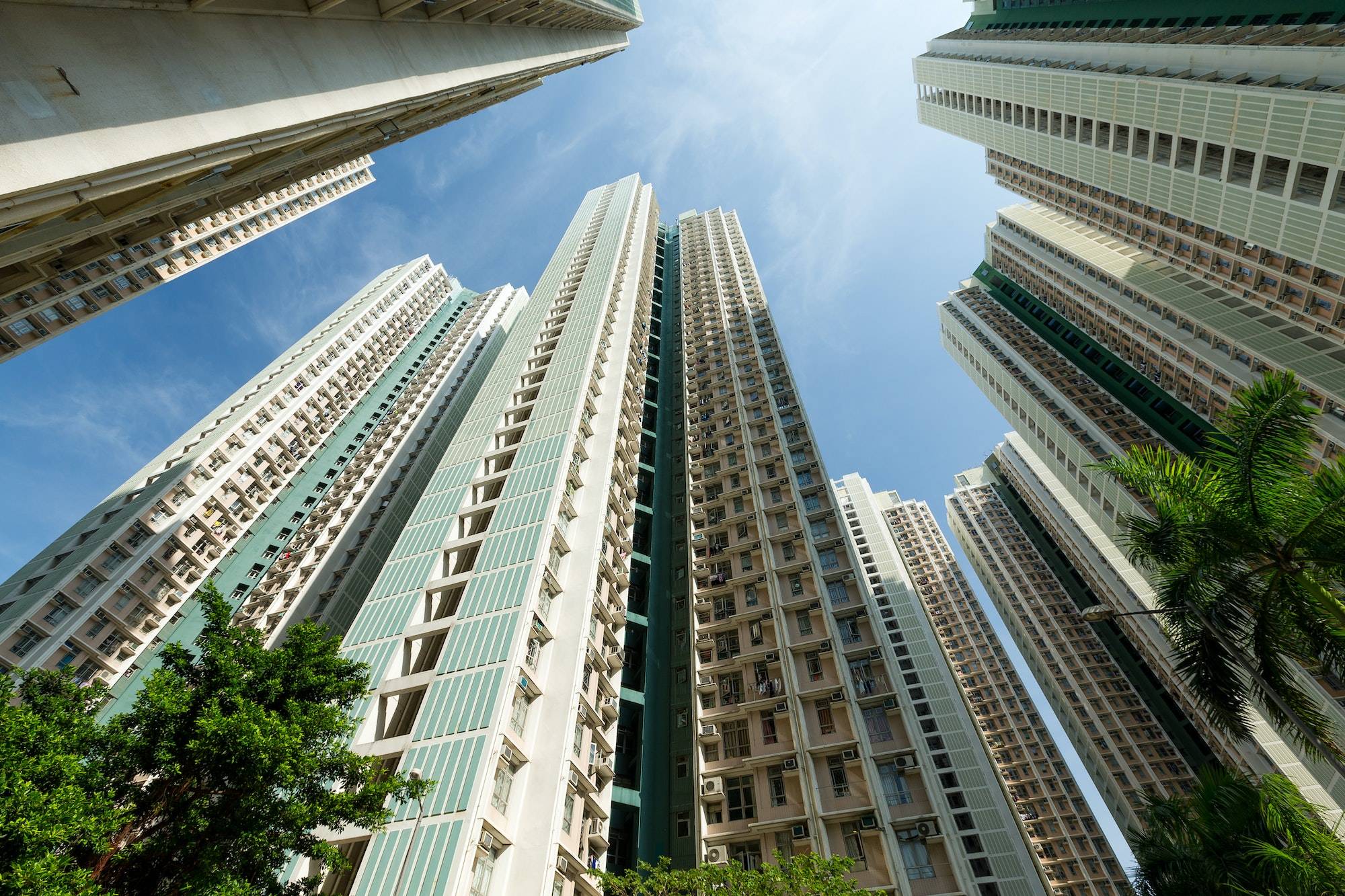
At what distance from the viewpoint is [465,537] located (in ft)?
101

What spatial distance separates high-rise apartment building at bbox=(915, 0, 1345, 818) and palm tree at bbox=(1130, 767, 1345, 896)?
2.60 meters

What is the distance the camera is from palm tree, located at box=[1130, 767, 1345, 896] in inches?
421

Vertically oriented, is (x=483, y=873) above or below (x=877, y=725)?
below

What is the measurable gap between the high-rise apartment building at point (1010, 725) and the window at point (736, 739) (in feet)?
102

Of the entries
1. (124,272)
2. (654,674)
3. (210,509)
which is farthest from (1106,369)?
(124,272)

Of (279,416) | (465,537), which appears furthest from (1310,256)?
(279,416)

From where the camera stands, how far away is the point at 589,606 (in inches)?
1054

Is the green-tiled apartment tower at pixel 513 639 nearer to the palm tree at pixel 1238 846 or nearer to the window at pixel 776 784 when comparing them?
the window at pixel 776 784

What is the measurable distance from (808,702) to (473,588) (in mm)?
16385

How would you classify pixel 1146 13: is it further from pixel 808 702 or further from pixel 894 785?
pixel 894 785

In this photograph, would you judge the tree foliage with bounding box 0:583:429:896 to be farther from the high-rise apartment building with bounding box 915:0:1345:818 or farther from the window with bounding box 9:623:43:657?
the window with bounding box 9:623:43:657

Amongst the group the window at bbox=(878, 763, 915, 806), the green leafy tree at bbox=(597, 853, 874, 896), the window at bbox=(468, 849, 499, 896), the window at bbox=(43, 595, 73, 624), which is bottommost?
the green leafy tree at bbox=(597, 853, 874, 896)

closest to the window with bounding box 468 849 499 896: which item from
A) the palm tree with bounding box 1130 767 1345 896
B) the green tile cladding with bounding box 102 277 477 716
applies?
the palm tree with bounding box 1130 767 1345 896

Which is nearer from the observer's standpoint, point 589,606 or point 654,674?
point 589,606
